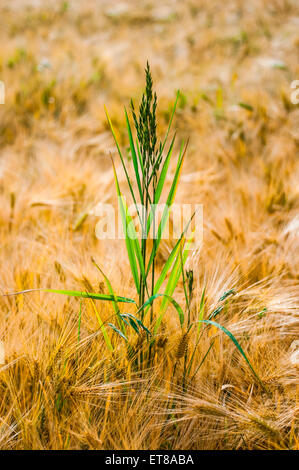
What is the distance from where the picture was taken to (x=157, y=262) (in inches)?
42.0

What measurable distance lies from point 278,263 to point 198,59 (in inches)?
92.1

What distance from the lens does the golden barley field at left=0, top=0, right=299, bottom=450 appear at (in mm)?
657

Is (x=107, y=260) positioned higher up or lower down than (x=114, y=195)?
lower down

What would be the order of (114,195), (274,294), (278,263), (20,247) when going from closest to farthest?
(274,294) → (278,263) → (20,247) → (114,195)

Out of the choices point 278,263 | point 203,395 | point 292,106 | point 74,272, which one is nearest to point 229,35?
point 292,106

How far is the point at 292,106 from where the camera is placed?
72.7 inches

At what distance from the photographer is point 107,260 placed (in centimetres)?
100

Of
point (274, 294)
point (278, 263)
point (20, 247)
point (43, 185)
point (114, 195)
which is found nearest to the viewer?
point (274, 294)

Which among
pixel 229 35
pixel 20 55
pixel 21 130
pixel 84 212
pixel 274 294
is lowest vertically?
pixel 274 294

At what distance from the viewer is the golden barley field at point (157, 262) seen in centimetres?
66

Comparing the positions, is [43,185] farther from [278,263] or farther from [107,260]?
[278,263]

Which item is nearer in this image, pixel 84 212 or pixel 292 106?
pixel 84 212

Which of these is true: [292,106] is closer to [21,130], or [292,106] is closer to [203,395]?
[21,130]

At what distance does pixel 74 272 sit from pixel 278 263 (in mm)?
557
